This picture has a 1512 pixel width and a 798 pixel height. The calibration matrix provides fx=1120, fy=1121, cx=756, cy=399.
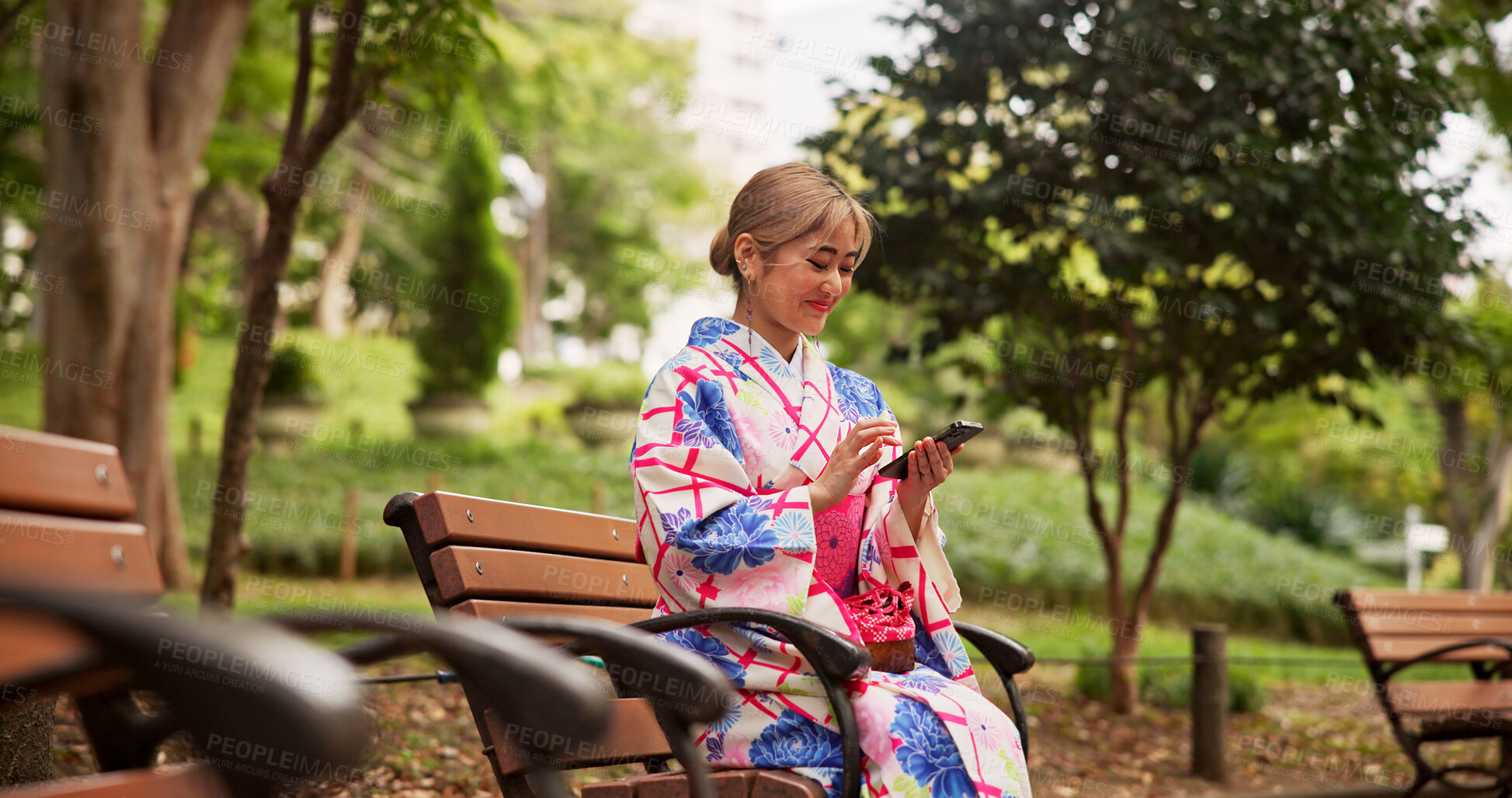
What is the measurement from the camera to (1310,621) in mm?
12023

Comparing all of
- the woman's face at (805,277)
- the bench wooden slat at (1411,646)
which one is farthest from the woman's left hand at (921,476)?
the bench wooden slat at (1411,646)

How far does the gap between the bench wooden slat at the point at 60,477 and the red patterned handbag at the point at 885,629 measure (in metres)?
1.44

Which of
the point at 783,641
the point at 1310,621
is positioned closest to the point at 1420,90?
the point at 783,641

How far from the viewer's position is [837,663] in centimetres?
196

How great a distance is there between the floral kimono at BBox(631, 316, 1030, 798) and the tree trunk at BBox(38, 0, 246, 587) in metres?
4.77

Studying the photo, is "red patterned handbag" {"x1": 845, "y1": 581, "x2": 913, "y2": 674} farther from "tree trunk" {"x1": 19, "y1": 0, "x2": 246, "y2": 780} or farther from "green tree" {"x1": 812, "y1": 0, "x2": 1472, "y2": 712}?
"tree trunk" {"x1": 19, "y1": 0, "x2": 246, "y2": 780}

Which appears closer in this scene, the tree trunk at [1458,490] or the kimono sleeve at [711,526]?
the kimono sleeve at [711,526]

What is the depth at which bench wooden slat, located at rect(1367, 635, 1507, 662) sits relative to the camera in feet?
15.2

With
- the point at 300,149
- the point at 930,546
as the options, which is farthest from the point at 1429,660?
the point at 300,149

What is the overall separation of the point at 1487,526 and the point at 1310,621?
10.9 ft

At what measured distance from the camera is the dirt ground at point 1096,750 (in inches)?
151

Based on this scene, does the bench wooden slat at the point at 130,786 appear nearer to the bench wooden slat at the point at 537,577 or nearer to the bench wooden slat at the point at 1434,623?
the bench wooden slat at the point at 537,577

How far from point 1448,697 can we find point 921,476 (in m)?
3.49

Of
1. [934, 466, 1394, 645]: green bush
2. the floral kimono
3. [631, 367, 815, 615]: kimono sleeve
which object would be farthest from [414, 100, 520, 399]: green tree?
[631, 367, 815, 615]: kimono sleeve
